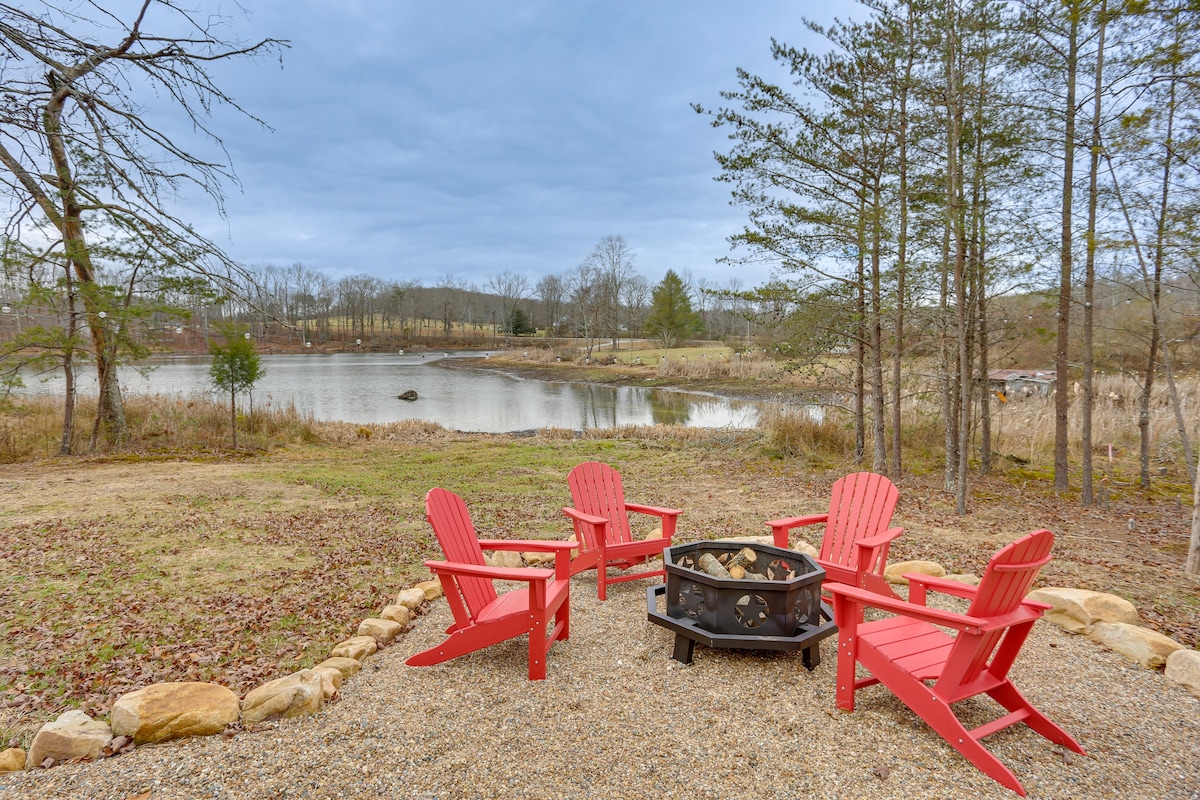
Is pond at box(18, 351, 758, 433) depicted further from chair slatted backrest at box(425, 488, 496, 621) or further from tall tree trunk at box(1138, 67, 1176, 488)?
chair slatted backrest at box(425, 488, 496, 621)

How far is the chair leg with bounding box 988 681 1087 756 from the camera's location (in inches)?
90.4

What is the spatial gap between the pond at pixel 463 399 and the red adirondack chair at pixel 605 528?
9038 mm

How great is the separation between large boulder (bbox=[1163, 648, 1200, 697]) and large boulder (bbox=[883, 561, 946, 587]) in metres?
1.22

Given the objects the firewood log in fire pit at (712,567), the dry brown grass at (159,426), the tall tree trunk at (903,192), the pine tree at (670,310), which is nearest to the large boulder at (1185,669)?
the firewood log in fire pit at (712,567)

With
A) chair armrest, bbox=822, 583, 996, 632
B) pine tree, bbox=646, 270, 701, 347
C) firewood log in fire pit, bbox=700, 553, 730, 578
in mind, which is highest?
pine tree, bbox=646, 270, 701, 347

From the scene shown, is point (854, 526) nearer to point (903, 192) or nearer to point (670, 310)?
point (903, 192)

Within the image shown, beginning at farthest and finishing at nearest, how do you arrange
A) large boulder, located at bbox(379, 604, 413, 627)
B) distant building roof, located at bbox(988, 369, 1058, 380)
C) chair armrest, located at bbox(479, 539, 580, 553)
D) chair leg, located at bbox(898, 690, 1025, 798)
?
distant building roof, located at bbox(988, 369, 1058, 380) < large boulder, located at bbox(379, 604, 413, 627) < chair armrest, located at bbox(479, 539, 580, 553) < chair leg, located at bbox(898, 690, 1025, 798)

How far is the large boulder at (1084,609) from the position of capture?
3.32m

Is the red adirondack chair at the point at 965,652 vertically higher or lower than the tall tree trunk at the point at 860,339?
lower

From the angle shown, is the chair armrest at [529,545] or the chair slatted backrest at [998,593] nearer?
the chair slatted backrest at [998,593]

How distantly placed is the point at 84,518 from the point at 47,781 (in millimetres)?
4367

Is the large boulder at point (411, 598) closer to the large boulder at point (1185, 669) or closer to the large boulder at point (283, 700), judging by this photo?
the large boulder at point (283, 700)

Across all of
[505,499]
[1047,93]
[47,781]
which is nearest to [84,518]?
[505,499]

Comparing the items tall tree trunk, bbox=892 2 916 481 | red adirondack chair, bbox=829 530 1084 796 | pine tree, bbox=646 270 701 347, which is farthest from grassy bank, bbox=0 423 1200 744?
pine tree, bbox=646 270 701 347
